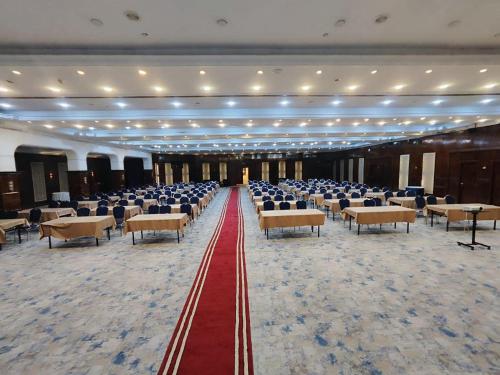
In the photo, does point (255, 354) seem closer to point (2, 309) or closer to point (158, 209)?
point (2, 309)

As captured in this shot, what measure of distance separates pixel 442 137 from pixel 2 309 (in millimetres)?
20581

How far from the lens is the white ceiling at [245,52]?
4.08 metres

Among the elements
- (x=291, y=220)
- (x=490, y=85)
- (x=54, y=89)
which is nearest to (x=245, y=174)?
(x=291, y=220)

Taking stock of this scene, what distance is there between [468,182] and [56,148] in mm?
24202

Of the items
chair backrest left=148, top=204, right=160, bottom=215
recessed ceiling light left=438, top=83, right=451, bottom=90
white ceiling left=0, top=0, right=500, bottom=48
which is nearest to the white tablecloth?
chair backrest left=148, top=204, right=160, bottom=215

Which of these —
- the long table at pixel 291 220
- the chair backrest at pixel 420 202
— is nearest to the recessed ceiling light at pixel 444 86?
the chair backrest at pixel 420 202

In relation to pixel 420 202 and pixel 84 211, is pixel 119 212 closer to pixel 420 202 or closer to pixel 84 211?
pixel 84 211

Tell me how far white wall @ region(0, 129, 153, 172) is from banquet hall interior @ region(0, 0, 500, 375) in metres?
0.31

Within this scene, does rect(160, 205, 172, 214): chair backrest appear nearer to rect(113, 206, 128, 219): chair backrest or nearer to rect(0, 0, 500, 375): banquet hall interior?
rect(0, 0, 500, 375): banquet hall interior

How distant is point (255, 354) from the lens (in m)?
3.00

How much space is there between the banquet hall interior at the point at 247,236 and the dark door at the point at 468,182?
3.64 meters

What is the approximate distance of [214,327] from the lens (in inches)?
138

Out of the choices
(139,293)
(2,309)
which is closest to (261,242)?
(139,293)

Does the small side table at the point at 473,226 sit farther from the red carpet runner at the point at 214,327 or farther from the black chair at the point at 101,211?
the black chair at the point at 101,211
